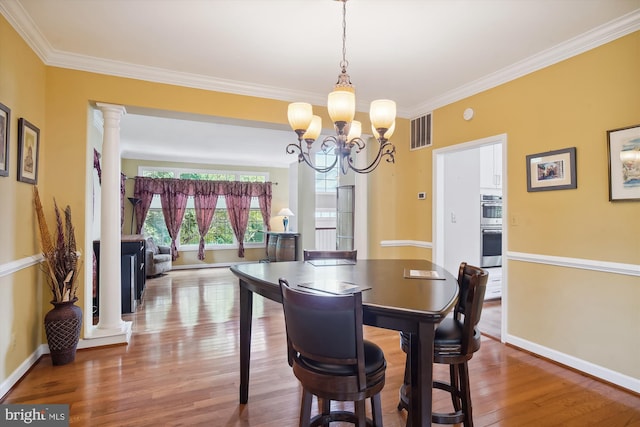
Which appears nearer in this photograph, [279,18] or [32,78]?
[279,18]

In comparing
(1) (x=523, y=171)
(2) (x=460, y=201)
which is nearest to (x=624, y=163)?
(1) (x=523, y=171)

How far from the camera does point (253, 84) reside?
3.49 m

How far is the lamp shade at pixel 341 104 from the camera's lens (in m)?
1.99

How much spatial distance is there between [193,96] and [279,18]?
56.3 inches

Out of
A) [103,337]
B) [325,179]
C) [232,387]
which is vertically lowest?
[232,387]

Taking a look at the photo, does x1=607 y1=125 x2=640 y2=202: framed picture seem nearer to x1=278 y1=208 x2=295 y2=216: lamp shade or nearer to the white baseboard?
the white baseboard

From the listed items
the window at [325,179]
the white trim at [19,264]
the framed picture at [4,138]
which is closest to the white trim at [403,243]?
the window at [325,179]

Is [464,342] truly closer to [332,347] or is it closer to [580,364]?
[332,347]

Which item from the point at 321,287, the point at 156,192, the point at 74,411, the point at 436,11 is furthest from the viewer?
the point at 156,192

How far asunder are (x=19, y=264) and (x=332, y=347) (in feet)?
8.05

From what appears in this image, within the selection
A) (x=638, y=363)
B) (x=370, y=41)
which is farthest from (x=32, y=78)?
(x=638, y=363)

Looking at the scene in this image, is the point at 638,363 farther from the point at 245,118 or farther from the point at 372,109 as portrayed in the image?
the point at 245,118

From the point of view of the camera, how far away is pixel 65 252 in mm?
2760

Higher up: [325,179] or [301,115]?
[325,179]
